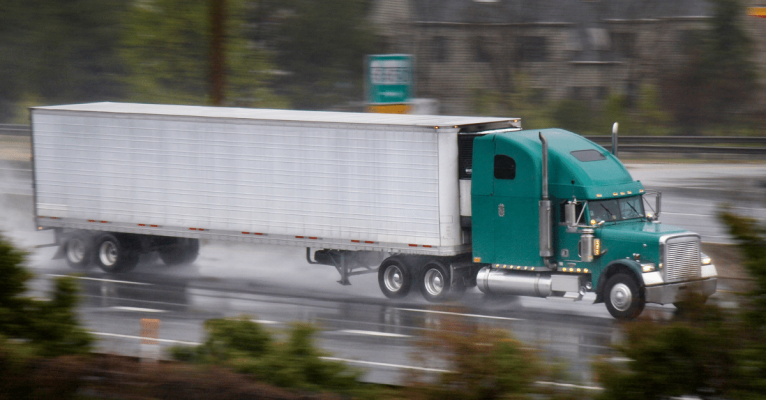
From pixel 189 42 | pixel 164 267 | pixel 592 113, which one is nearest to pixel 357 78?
pixel 189 42

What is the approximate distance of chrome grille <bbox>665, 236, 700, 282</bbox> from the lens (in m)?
15.4

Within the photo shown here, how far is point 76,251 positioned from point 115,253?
1.25 metres

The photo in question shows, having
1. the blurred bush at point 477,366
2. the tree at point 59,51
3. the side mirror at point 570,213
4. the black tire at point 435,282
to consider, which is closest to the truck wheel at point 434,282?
the black tire at point 435,282

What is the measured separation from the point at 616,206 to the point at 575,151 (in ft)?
3.99

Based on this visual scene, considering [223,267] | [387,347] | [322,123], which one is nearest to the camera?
[387,347]

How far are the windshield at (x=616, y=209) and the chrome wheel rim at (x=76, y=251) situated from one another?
1207 cm

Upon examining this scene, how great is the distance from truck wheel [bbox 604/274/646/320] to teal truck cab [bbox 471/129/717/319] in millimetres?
17

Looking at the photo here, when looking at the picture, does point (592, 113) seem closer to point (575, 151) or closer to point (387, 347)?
point (575, 151)

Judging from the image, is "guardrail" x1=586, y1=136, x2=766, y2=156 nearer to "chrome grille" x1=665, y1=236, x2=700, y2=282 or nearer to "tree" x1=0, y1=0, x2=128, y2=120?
"chrome grille" x1=665, y1=236, x2=700, y2=282

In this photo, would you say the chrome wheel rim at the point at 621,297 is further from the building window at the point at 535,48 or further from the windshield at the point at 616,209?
the building window at the point at 535,48

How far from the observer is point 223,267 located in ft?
72.5

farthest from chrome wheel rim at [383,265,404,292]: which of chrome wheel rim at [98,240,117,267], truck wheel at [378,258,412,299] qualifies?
chrome wheel rim at [98,240,117,267]

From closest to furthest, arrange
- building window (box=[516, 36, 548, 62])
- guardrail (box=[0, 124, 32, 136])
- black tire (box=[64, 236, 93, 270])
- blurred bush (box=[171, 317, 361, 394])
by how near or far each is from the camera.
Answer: blurred bush (box=[171, 317, 361, 394])
black tire (box=[64, 236, 93, 270])
guardrail (box=[0, 124, 32, 136])
building window (box=[516, 36, 548, 62])

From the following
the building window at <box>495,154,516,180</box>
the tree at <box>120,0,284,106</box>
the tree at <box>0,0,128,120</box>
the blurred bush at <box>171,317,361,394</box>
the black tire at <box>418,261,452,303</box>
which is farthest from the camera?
the tree at <box>0,0,128,120</box>
